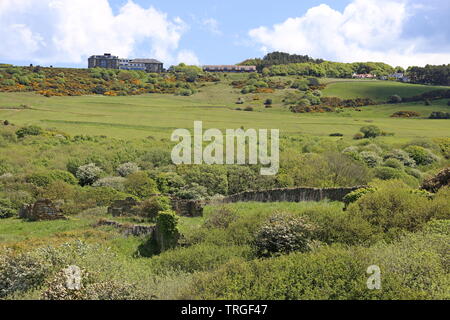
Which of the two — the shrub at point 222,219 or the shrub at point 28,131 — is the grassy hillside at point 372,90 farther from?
the shrub at point 222,219

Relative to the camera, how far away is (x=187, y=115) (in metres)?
86.5

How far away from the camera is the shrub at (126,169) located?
141ft

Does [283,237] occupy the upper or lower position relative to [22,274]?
upper

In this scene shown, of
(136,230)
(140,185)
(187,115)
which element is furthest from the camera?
(187,115)

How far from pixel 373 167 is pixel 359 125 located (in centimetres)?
3516

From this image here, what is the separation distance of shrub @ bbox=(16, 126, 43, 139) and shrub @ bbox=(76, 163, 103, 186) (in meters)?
21.6

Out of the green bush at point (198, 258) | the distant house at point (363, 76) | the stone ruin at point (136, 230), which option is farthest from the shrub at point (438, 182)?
the distant house at point (363, 76)

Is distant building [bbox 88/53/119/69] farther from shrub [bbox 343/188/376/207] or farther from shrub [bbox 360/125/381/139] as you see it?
shrub [bbox 343/188/376/207]

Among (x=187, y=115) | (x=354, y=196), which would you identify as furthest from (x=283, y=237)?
(x=187, y=115)

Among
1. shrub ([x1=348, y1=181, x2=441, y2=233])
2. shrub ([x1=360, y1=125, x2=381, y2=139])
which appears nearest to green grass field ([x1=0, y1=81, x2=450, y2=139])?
shrub ([x1=360, y1=125, x2=381, y2=139])

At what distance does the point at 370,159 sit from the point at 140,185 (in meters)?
21.4

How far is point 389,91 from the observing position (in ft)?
388

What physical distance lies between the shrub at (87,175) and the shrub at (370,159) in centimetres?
2254

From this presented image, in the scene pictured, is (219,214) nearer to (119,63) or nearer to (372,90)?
(372,90)
